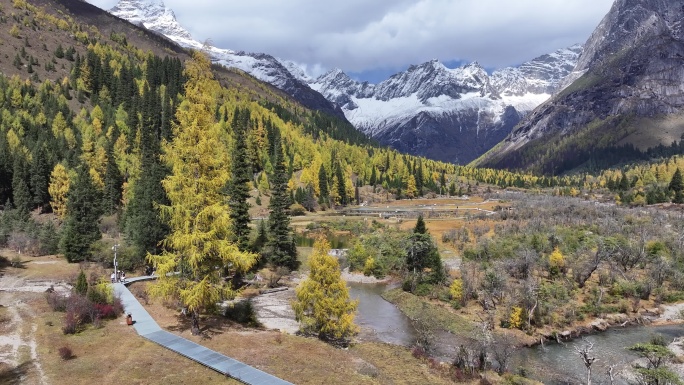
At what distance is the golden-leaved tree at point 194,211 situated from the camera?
2819cm

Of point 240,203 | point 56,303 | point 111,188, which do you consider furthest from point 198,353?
point 111,188

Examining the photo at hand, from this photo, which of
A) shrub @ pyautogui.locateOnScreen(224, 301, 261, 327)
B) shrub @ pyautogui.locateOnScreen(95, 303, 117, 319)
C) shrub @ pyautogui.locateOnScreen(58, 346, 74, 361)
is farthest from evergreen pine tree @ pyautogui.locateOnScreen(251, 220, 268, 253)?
shrub @ pyautogui.locateOnScreen(58, 346, 74, 361)

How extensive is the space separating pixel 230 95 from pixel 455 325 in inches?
6711

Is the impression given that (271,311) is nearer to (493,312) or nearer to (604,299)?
(493,312)

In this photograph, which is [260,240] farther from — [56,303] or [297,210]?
[297,210]

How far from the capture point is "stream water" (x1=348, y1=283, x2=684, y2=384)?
34.6 m

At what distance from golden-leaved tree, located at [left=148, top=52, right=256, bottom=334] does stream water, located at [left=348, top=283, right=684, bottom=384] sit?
1891cm

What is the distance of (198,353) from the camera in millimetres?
26359

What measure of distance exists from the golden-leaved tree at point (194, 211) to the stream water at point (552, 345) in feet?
62.0

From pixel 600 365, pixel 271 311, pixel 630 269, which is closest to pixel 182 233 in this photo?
pixel 271 311

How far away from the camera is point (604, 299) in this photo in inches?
2028

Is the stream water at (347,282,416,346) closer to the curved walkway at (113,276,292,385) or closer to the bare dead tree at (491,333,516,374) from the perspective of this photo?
the bare dead tree at (491,333,516,374)

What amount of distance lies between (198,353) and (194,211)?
8497 mm

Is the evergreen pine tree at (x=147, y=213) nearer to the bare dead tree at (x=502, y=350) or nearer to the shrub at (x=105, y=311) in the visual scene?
the shrub at (x=105, y=311)
